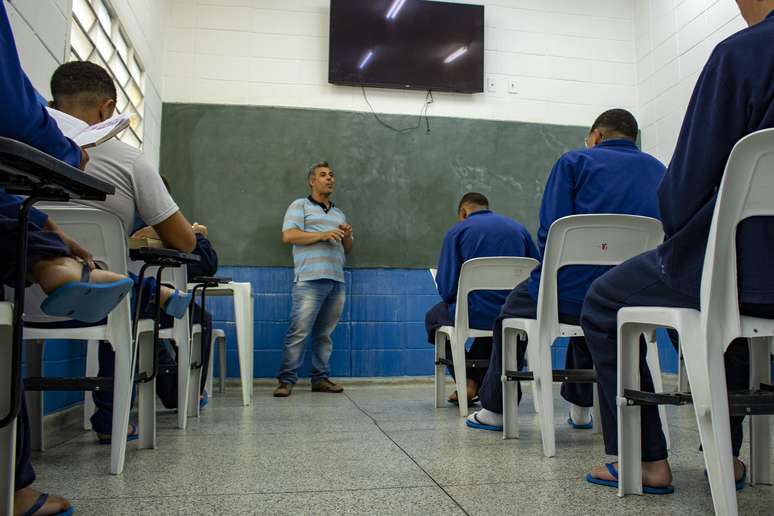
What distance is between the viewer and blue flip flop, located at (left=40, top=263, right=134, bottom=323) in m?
1.12

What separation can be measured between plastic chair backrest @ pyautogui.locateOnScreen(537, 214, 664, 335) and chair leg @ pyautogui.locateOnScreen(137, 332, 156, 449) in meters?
1.31

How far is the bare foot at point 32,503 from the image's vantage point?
121 cm

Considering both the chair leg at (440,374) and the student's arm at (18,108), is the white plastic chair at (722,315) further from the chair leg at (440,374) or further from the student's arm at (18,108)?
the chair leg at (440,374)

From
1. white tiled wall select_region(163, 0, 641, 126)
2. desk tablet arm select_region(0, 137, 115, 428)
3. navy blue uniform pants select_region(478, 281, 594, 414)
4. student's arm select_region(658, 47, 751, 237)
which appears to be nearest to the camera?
desk tablet arm select_region(0, 137, 115, 428)

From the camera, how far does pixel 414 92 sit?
5.05 metres

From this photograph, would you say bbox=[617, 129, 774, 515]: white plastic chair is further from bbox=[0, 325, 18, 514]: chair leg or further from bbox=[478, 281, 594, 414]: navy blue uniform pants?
bbox=[0, 325, 18, 514]: chair leg

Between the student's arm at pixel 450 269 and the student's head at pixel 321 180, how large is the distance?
1513 mm

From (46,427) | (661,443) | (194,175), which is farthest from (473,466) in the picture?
(194,175)


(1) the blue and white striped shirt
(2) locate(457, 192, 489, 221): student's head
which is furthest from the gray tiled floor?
(1) the blue and white striped shirt

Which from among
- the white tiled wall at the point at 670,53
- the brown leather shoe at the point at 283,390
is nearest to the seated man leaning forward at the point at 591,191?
the brown leather shoe at the point at 283,390

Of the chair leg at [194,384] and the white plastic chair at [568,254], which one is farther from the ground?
the white plastic chair at [568,254]

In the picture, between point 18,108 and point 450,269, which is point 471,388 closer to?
point 450,269

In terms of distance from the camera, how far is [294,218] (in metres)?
4.46

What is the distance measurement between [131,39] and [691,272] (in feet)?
11.8
